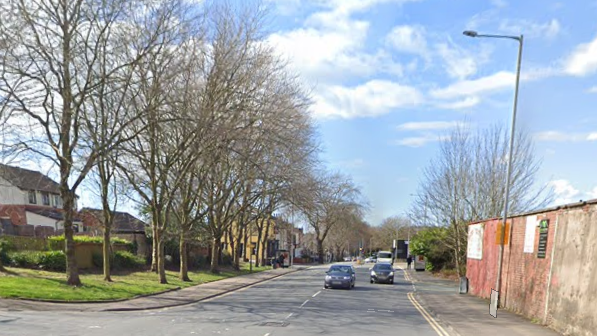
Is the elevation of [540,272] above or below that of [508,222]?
below

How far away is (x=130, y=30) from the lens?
21109mm

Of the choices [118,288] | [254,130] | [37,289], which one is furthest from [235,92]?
[37,289]

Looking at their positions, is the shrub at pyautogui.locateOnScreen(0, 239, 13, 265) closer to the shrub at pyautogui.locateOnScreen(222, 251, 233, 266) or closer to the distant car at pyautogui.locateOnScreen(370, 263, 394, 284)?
the distant car at pyautogui.locateOnScreen(370, 263, 394, 284)

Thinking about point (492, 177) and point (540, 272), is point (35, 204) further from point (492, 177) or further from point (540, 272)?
point (540, 272)

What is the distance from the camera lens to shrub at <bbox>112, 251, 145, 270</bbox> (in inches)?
1298

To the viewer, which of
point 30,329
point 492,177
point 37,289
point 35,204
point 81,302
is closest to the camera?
point 30,329

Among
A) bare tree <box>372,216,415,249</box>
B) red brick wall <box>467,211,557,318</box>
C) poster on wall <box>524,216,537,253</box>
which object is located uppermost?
poster on wall <box>524,216,537,253</box>

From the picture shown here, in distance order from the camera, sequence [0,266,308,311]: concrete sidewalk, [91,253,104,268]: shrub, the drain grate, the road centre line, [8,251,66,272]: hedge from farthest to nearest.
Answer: [91,253,104,268]: shrub → [8,251,66,272]: hedge → [0,266,308,311]: concrete sidewalk → the road centre line → the drain grate

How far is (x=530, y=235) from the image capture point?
1778cm

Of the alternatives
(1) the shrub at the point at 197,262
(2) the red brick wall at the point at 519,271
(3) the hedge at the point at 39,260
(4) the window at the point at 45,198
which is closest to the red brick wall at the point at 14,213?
(4) the window at the point at 45,198

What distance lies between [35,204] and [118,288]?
39552 millimetres

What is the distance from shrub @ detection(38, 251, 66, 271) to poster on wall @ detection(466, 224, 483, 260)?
2196 centimetres

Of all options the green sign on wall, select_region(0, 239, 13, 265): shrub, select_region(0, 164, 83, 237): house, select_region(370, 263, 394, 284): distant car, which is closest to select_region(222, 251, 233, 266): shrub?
select_region(0, 164, 83, 237): house

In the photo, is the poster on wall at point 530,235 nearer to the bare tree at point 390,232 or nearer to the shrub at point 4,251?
the shrub at point 4,251
